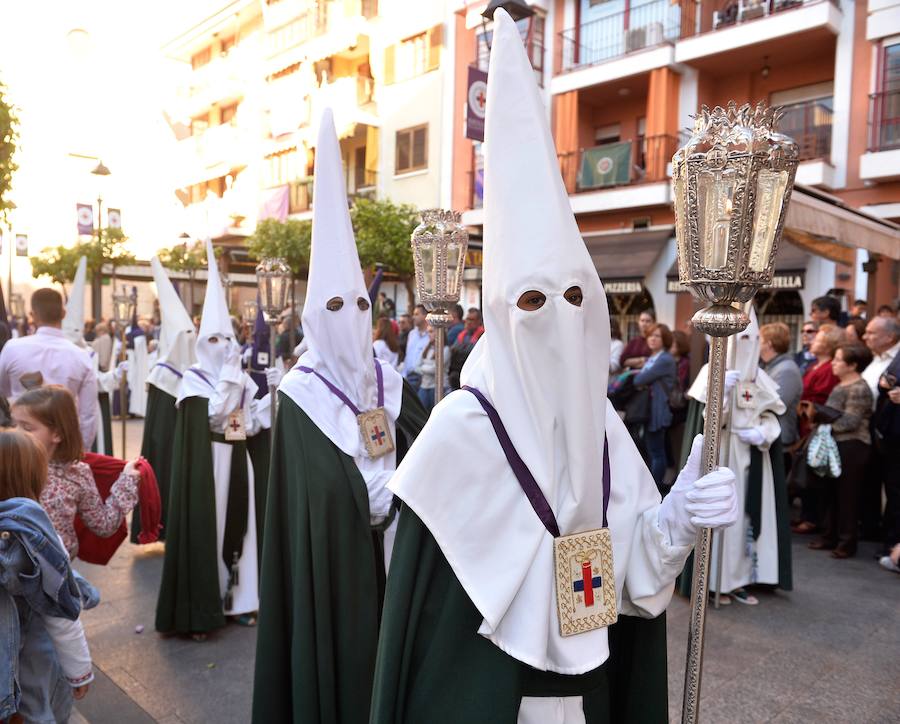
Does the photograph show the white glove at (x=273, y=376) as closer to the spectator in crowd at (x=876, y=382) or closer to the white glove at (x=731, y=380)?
the white glove at (x=731, y=380)

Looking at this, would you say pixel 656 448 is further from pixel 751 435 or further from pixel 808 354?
pixel 751 435

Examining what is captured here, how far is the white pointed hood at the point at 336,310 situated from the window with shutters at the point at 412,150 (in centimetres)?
1936

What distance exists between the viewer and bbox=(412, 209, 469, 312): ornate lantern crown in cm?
341

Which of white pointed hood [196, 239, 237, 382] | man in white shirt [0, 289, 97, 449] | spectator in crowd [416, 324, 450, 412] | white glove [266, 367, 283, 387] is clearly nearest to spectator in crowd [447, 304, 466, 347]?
spectator in crowd [416, 324, 450, 412]

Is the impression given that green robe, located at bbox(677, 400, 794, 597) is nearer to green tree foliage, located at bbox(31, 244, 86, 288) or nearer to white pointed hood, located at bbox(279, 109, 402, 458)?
white pointed hood, located at bbox(279, 109, 402, 458)

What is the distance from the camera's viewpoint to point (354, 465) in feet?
11.4

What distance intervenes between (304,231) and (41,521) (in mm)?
20102

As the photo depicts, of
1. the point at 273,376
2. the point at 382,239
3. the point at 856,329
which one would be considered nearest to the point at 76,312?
the point at 273,376

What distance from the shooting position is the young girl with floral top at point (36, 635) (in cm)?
269

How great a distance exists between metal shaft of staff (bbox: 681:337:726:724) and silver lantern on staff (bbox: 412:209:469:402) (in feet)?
5.29

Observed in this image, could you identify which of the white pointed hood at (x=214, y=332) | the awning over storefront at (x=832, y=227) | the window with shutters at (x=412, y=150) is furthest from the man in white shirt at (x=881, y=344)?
the window with shutters at (x=412, y=150)

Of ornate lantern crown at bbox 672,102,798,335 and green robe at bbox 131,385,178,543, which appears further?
green robe at bbox 131,385,178,543

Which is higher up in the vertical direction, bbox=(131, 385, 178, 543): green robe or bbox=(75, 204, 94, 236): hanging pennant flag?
bbox=(75, 204, 94, 236): hanging pennant flag

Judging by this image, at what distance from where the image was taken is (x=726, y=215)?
70.4 inches
